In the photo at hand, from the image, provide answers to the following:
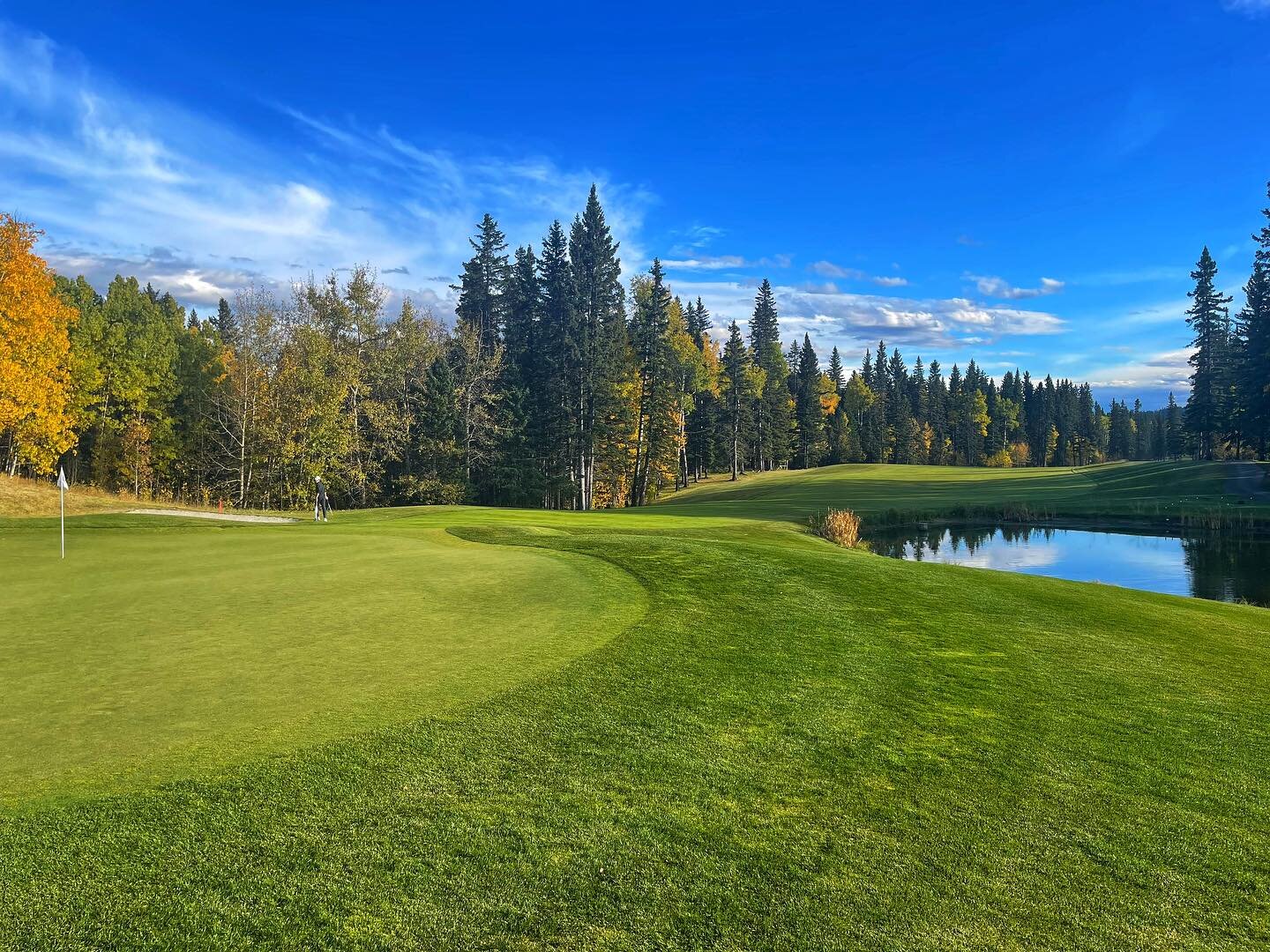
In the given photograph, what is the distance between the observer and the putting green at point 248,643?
5.51 metres

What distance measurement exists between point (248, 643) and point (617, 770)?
5162 millimetres

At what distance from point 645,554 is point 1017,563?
2109 cm

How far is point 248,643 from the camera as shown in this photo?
8.12m

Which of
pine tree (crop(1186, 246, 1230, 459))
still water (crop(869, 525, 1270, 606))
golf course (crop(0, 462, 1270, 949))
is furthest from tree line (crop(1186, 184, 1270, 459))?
golf course (crop(0, 462, 1270, 949))

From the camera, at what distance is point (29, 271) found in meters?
33.7

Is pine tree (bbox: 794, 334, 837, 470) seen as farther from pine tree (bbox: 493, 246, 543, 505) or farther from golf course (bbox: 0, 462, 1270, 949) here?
golf course (bbox: 0, 462, 1270, 949)

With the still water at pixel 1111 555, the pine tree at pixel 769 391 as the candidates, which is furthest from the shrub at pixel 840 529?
the pine tree at pixel 769 391

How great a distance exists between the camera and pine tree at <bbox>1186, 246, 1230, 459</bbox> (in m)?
63.8

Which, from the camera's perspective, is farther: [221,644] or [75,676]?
[221,644]

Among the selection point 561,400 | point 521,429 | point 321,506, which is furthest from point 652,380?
point 321,506

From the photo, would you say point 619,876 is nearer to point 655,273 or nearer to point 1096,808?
point 1096,808

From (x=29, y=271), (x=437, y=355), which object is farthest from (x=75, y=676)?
(x=437, y=355)

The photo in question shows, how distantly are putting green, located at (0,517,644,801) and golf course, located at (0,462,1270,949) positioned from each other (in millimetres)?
49

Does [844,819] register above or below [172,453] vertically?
below
